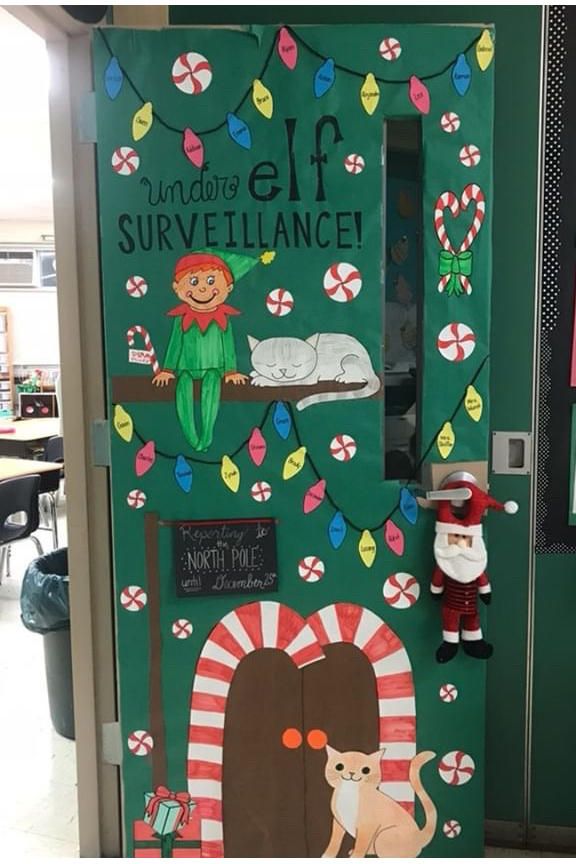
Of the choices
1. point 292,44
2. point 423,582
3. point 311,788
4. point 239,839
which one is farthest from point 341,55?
point 239,839

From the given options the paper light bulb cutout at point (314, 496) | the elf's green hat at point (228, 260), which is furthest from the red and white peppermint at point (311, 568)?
the elf's green hat at point (228, 260)

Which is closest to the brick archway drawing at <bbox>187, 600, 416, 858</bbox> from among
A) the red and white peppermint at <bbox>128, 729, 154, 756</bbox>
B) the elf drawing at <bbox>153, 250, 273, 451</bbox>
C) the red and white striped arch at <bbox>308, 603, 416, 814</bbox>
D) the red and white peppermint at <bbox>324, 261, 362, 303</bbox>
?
the red and white striped arch at <bbox>308, 603, 416, 814</bbox>

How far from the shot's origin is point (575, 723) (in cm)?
195

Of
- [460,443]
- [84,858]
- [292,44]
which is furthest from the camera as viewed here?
[84,858]

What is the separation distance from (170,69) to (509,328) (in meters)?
1.06

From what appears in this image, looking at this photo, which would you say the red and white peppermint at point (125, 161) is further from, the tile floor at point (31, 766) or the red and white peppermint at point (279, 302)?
the tile floor at point (31, 766)

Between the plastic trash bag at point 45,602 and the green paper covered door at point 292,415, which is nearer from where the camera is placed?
the green paper covered door at point 292,415

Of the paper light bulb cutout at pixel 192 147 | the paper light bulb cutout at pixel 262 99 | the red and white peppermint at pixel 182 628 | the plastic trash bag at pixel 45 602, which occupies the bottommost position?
the plastic trash bag at pixel 45 602

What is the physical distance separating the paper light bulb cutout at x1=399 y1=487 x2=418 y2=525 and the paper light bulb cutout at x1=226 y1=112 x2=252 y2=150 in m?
0.90

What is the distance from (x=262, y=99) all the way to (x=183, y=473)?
2.94 ft

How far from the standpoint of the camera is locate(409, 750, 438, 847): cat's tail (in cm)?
176

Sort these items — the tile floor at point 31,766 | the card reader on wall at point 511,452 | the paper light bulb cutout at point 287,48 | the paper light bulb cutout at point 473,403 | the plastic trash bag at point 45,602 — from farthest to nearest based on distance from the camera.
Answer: the plastic trash bag at point 45,602 < the tile floor at point 31,766 < the card reader on wall at point 511,452 < the paper light bulb cutout at point 473,403 < the paper light bulb cutout at point 287,48

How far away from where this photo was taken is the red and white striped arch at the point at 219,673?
68.6 inches

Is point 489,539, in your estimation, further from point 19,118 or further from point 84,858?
point 19,118
